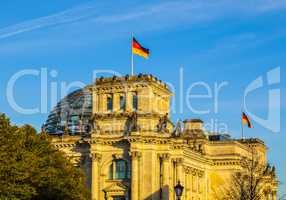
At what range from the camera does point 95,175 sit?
101m

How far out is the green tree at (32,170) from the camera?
218 feet

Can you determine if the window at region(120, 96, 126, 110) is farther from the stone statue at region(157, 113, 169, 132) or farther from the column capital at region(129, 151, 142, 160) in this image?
the column capital at region(129, 151, 142, 160)

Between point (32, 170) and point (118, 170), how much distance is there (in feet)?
107

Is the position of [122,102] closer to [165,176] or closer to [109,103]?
[109,103]

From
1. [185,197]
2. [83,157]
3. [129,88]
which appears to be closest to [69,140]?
[83,157]

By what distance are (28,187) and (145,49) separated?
3729 centimetres

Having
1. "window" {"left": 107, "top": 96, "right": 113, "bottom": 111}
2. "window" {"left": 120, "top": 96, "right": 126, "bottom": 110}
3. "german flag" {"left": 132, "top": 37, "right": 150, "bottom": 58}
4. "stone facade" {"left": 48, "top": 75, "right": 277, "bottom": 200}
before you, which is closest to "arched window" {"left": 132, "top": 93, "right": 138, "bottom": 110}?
"stone facade" {"left": 48, "top": 75, "right": 277, "bottom": 200}

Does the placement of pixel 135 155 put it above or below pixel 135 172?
above

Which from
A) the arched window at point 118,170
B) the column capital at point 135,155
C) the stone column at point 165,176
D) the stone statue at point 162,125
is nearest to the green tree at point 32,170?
the column capital at point 135,155

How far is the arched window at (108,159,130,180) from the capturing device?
101 meters

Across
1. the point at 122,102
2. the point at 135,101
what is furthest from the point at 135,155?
the point at 122,102

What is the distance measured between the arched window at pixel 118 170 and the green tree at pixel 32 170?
12397mm

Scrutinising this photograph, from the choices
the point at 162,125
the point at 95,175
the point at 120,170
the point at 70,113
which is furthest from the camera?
the point at 70,113

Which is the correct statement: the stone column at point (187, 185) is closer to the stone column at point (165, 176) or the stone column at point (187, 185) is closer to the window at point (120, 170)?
the stone column at point (165, 176)
